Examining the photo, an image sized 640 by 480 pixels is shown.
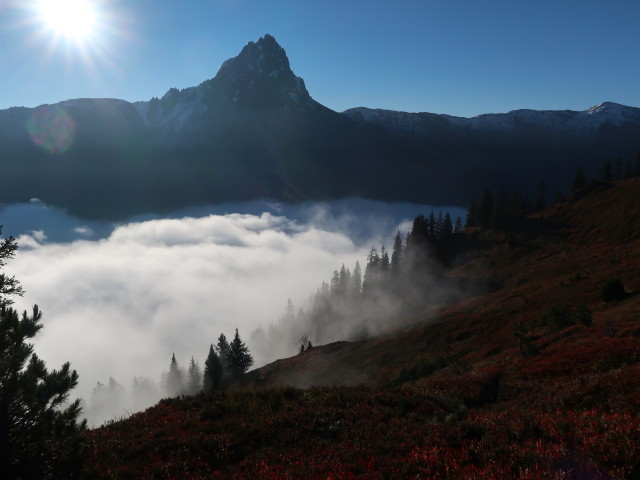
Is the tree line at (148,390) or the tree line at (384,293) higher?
the tree line at (384,293)

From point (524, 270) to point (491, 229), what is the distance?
35726mm

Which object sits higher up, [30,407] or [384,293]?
[30,407]

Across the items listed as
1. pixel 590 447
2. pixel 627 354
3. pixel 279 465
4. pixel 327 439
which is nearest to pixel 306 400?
pixel 327 439

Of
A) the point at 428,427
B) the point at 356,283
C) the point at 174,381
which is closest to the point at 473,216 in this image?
the point at 356,283

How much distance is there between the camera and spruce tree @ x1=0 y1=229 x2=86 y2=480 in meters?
9.38

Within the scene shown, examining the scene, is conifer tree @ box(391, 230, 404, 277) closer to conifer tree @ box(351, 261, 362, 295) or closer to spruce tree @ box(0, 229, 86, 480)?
conifer tree @ box(351, 261, 362, 295)

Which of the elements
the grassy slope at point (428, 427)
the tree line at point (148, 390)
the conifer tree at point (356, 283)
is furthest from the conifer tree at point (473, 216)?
the grassy slope at point (428, 427)

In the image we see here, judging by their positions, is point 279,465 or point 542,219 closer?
point 279,465

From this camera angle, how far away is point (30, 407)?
9.75 meters

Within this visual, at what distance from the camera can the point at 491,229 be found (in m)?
117

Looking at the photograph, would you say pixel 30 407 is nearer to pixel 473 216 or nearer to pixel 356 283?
pixel 473 216

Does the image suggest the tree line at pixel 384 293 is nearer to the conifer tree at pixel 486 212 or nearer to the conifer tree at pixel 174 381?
the conifer tree at pixel 486 212

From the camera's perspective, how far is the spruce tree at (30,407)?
9383mm

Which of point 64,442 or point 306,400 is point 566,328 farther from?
point 64,442
